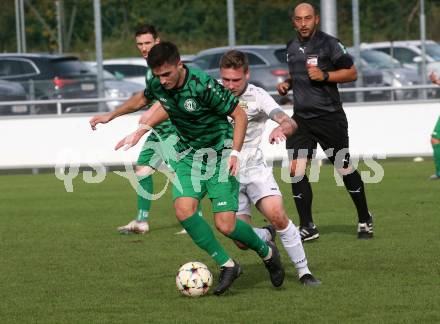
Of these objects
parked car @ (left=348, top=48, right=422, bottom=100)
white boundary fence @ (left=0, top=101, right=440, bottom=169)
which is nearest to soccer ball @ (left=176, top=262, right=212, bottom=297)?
white boundary fence @ (left=0, top=101, right=440, bottom=169)

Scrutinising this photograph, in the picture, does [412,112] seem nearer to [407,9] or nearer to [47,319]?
[47,319]

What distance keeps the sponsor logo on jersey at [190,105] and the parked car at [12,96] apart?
1298 cm

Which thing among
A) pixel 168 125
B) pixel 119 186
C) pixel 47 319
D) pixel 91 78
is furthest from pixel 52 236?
pixel 91 78

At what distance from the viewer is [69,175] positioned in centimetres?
1942

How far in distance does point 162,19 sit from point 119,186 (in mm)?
23000

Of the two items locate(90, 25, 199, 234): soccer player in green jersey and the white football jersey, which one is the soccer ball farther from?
locate(90, 25, 199, 234): soccer player in green jersey

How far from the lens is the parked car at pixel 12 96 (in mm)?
20266

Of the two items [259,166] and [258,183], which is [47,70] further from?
[258,183]

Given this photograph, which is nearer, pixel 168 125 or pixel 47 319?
pixel 47 319

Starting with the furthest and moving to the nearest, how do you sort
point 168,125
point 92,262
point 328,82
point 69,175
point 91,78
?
point 91,78, point 69,175, point 168,125, point 328,82, point 92,262

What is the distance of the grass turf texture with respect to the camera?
7.19 m

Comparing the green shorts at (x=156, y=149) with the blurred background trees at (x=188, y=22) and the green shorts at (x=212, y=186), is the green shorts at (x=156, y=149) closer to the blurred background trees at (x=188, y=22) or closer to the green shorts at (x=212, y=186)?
the green shorts at (x=212, y=186)

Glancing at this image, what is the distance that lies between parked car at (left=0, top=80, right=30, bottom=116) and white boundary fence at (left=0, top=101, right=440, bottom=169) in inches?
20.1

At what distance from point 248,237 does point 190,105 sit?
0.98 meters
